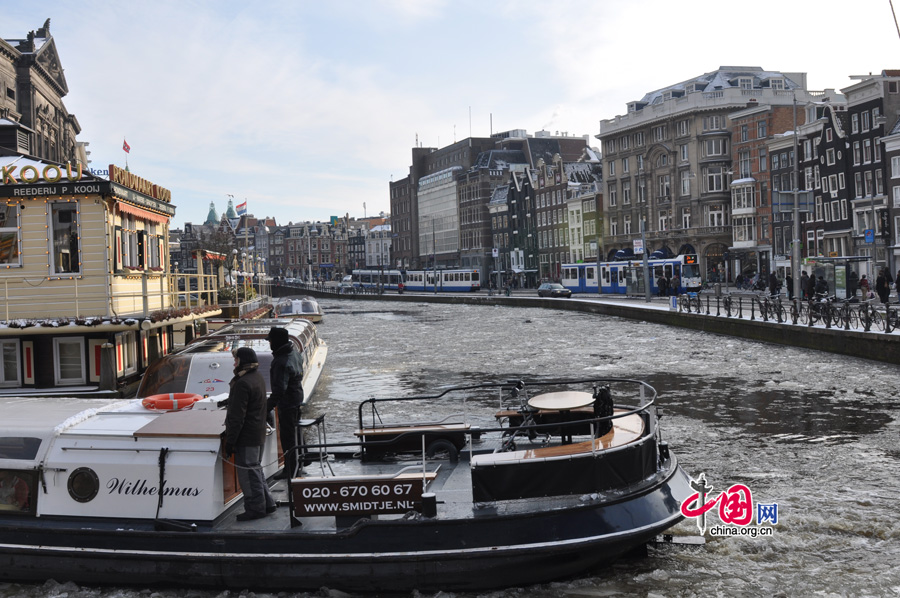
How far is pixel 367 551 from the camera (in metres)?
8.92

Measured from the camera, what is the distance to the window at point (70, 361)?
54.9 ft

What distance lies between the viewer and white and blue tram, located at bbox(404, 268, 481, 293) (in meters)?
108

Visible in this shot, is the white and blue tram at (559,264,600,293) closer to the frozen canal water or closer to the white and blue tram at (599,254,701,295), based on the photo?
the white and blue tram at (599,254,701,295)

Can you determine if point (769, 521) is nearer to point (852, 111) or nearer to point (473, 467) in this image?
point (473, 467)

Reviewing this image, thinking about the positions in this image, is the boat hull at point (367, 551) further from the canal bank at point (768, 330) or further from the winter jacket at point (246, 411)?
the canal bank at point (768, 330)

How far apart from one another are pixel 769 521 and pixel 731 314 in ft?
104

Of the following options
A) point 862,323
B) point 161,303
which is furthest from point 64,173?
point 862,323

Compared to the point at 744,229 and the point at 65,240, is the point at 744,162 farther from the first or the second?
the point at 65,240

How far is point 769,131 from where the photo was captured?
79812 millimetres

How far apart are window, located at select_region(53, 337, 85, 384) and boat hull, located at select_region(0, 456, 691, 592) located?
7.86 metres

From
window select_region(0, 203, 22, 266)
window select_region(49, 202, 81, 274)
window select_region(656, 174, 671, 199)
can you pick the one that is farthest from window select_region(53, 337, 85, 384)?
window select_region(656, 174, 671, 199)

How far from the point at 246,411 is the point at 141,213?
11237mm

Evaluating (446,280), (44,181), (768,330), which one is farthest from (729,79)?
(44,181)

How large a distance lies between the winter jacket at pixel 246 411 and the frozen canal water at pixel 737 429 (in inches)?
62.3
